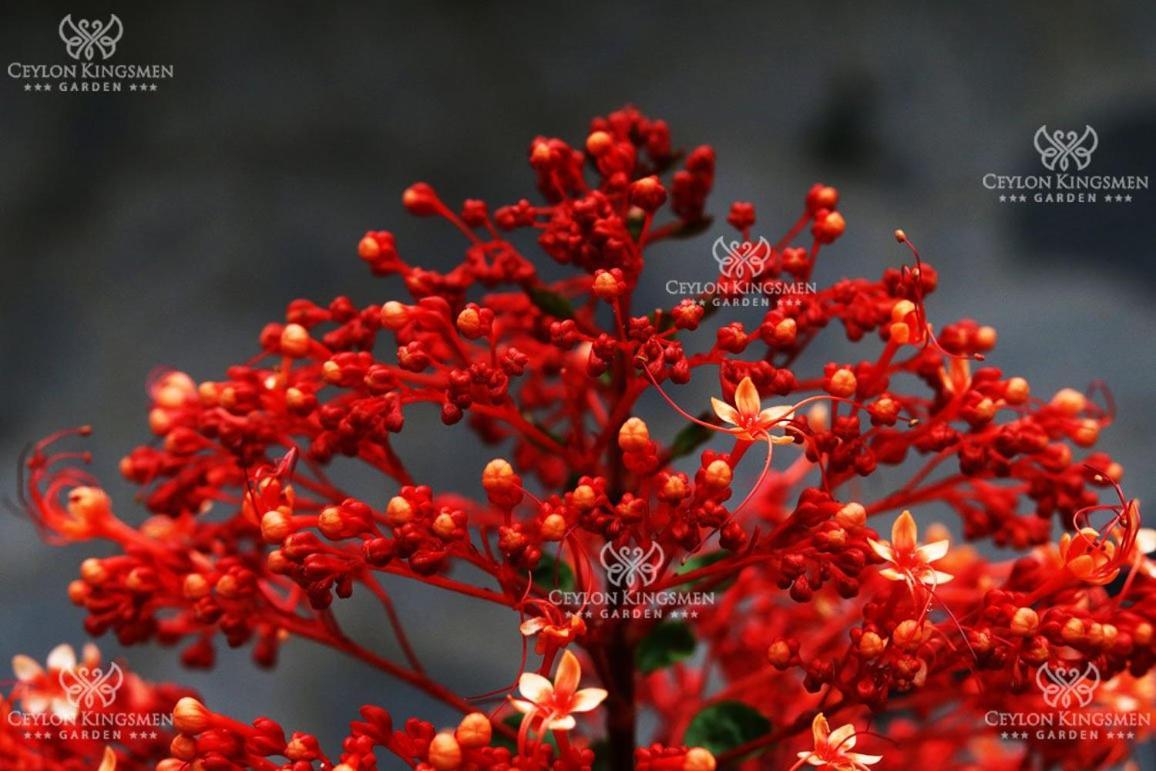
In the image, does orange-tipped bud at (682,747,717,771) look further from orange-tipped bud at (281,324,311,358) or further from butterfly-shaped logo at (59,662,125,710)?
butterfly-shaped logo at (59,662,125,710)

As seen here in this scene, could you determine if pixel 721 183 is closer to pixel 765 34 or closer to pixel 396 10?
pixel 765 34

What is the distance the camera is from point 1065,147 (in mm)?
1897

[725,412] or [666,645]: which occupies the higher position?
[725,412]

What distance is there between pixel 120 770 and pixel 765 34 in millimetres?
1449

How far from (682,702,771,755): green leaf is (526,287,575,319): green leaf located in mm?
413

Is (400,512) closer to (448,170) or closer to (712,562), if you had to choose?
(712,562)

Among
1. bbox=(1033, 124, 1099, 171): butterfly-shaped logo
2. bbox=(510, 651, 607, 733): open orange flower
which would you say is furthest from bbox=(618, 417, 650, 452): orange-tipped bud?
bbox=(1033, 124, 1099, 171): butterfly-shaped logo

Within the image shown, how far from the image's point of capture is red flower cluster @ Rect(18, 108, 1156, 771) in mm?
1001

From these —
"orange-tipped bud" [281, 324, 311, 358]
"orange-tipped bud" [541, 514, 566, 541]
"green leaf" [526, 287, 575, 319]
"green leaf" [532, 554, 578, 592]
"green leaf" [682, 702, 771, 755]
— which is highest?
"green leaf" [526, 287, 575, 319]

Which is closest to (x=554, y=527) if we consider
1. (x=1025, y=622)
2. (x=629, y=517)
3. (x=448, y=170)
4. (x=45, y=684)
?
(x=629, y=517)

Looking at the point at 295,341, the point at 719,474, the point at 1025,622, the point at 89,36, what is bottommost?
the point at 1025,622

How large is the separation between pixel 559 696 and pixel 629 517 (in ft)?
0.49

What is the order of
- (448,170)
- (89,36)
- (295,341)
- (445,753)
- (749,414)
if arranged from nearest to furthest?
(445,753)
(749,414)
(295,341)
(89,36)
(448,170)

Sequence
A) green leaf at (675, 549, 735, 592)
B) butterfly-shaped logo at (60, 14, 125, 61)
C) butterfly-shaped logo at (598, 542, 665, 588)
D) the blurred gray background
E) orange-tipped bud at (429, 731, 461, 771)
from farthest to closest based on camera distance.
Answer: the blurred gray background, butterfly-shaped logo at (60, 14, 125, 61), green leaf at (675, 549, 735, 592), butterfly-shaped logo at (598, 542, 665, 588), orange-tipped bud at (429, 731, 461, 771)
